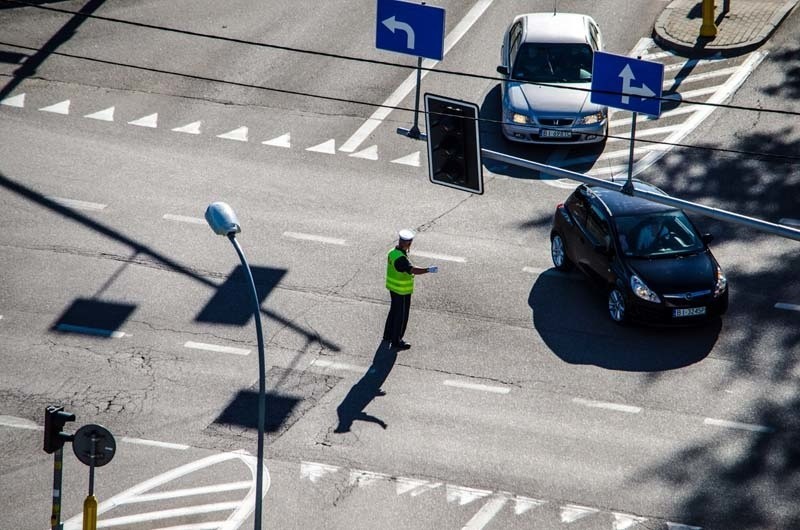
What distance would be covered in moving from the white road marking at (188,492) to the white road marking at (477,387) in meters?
3.52

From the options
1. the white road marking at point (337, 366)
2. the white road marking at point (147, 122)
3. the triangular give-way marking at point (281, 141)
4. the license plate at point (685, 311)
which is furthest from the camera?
the white road marking at point (147, 122)

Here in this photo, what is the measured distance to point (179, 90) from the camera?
2631cm

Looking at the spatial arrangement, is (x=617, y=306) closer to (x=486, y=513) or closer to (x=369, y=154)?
(x=486, y=513)

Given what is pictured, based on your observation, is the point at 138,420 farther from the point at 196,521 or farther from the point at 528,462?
the point at 528,462

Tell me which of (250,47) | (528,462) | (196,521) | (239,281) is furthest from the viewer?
(250,47)

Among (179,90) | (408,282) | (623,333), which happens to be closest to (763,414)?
(623,333)

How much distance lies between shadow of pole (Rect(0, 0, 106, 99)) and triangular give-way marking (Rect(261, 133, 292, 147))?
4.74 meters

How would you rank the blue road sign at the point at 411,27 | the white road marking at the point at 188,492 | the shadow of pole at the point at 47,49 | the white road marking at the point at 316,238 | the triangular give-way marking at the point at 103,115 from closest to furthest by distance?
the white road marking at the point at 188,492 < the blue road sign at the point at 411,27 < the white road marking at the point at 316,238 < the triangular give-way marking at the point at 103,115 < the shadow of pole at the point at 47,49

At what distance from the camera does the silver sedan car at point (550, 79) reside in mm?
23953

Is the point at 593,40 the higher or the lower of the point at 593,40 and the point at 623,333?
the higher

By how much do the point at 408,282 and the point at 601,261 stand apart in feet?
10.8

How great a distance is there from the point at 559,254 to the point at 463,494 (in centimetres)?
613

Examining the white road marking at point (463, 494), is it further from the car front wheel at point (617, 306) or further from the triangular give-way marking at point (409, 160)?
the triangular give-way marking at point (409, 160)

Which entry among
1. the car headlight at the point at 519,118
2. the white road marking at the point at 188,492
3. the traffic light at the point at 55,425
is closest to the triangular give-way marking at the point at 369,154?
the car headlight at the point at 519,118
